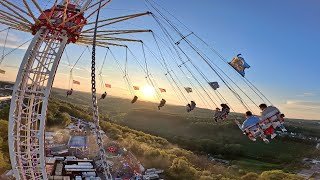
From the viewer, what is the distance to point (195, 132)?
9606 centimetres

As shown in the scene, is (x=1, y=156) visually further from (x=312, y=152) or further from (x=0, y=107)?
(x=312, y=152)

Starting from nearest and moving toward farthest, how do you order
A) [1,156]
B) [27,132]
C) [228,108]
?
[27,132], [228,108], [1,156]

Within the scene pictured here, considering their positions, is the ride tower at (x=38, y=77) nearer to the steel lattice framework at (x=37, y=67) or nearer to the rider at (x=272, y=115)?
the steel lattice framework at (x=37, y=67)

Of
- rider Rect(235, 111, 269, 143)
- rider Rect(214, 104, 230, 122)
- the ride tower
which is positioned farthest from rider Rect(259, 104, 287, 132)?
the ride tower

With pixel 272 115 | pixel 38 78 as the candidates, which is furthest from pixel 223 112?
pixel 38 78

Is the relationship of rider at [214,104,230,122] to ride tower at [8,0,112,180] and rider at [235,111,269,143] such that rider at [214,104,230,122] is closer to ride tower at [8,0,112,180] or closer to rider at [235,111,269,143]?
rider at [235,111,269,143]

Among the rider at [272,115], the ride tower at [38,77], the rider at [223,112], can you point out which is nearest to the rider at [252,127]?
the rider at [272,115]

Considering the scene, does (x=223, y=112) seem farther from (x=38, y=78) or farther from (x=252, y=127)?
(x=38, y=78)

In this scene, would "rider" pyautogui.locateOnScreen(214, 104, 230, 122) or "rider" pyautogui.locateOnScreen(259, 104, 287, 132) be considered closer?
"rider" pyautogui.locateOnScreen(259, 104, 287, 132)

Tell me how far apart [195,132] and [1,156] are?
6410 cm

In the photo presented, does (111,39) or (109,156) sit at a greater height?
(111,39)

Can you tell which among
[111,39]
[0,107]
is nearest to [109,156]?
[111,39]

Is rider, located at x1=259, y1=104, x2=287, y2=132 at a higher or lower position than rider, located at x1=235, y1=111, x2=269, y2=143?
higher

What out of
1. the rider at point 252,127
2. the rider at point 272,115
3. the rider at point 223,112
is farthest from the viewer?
the rider at point 223,112
